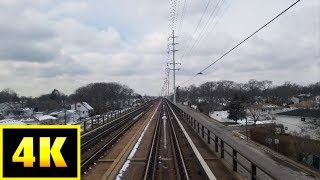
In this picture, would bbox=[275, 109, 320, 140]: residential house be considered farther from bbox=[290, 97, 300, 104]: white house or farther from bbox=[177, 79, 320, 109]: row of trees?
bbox=[290, 97, 300, 104]: white house

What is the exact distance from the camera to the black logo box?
206 inches

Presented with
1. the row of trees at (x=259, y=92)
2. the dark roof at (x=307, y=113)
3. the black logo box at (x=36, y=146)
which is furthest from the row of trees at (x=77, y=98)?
the black logo box at (x=36, y=146)

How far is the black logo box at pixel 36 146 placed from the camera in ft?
17.2

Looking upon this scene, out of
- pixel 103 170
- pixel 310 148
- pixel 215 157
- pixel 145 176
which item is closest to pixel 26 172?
pixel 145 176

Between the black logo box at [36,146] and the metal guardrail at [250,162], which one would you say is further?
the metal guardrail at [250,162]

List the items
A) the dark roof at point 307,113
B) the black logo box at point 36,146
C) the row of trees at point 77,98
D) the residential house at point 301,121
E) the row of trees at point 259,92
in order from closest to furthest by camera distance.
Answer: the black logo box at point 36,146, the residential house at point 301,121, the dark roof at point 307,113, the row of trees at point 77,98, the row of trees at point 259,92

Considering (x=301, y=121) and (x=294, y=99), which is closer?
(x=301, y=121)

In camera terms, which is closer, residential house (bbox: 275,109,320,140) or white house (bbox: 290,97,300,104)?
residential house (bbox: 275,109,320,140)

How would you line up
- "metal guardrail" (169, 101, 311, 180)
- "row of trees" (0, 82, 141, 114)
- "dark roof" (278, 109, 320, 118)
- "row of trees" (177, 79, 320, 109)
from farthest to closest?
"row of trees" (177, 79, 320, 109) → "row of trees" (0, 82, 141, 114) → "dark roof" (278, 109, 320, 118) → "metal guardrail" (169, 101, 311, 180)

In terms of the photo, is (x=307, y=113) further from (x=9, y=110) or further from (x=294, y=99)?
(x=294, y=99)

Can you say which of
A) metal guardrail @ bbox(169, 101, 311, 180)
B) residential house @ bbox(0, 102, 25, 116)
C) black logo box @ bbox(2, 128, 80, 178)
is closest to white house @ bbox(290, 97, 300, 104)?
residential house @ bbox(0, 102, 25, 116)

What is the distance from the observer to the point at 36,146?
5.14m

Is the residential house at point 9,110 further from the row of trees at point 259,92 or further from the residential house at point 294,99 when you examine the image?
the residential house at point 294,99

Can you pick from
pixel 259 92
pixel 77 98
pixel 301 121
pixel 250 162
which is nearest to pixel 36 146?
pixel 250 162
